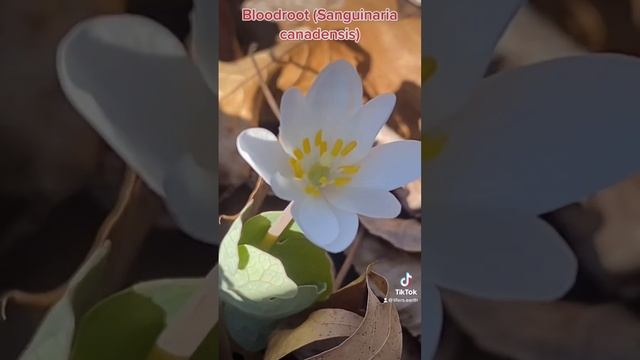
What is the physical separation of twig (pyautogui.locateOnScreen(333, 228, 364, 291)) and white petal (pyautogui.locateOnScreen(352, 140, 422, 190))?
0.06 metres

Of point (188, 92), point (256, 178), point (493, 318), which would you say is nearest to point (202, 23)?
point (188, 92)

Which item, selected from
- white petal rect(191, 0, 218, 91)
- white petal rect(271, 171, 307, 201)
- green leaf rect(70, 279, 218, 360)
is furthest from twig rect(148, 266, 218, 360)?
white petal rect(191, 0, 218, 91)

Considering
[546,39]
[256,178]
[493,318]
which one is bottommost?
[493,318]

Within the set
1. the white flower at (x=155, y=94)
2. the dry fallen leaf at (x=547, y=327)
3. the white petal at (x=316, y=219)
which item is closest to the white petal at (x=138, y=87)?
the white flower at (x=155, y=94)

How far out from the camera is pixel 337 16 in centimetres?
90

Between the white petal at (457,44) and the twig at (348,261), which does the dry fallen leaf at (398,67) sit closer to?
the white petal at (457,44)

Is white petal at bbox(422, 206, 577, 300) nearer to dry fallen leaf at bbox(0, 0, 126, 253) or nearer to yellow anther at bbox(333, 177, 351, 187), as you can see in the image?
yellow anther at bbox(333, 177, 351, 187)

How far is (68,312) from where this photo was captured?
35.0 inches

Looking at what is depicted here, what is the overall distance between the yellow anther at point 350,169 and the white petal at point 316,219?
41 millimetres

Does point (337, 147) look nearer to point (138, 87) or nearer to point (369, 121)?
point (369, 121)

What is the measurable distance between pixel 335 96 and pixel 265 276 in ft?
0.70

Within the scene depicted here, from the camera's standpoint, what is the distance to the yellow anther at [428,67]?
0.90 metres

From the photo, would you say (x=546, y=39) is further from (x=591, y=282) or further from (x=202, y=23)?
(x=202, y=23)

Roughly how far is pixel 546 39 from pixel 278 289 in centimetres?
41
